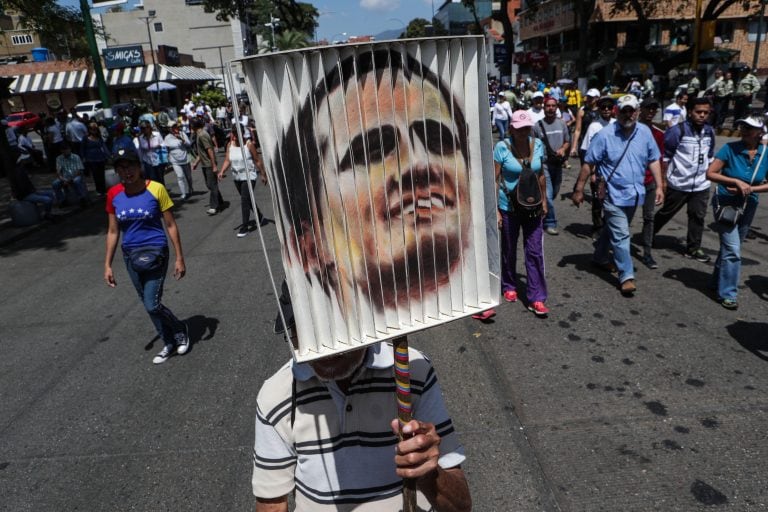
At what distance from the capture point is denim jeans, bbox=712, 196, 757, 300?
5402 millimetres

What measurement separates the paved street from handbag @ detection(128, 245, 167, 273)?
93cm

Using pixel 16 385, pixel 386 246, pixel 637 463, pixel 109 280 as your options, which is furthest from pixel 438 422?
pixel 16 385

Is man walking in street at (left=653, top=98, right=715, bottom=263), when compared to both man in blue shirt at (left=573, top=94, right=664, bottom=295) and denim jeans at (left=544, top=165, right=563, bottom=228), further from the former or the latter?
denim jeans at (left=544, top=165, right=563, bottom=228)

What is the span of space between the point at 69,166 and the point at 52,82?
43.4 m

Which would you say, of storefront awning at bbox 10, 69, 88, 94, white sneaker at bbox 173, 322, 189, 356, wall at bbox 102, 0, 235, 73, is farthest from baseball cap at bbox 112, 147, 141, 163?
wall at bbox 102, 0, 235, 73

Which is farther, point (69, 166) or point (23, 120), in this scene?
point (23, 120)

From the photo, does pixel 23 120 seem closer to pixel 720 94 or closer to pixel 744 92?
pixel 720 94

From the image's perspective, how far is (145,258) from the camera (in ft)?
15.6

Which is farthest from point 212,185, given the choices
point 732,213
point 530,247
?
point 732,213

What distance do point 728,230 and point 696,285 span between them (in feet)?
3.00

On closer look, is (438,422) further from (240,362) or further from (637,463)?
(240,362)

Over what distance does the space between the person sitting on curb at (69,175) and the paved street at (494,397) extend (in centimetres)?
649

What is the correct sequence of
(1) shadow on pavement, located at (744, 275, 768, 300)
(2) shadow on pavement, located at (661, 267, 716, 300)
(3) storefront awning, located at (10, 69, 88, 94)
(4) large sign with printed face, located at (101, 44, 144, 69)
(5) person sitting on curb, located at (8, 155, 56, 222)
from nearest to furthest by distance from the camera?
(1) shadow on pavement, located at (744, 275, 768, 300)
(2) shadow on pavement, located at (661, 267, 716, 300)
(5) person sitting on curb, located at (8, 155, 56, 222)
(4) large sign with printed face, located at (101, 44, 144, 69)
(3) storefront awning, located at (10, 69, 88, 94)

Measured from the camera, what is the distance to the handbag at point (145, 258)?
4.77m
